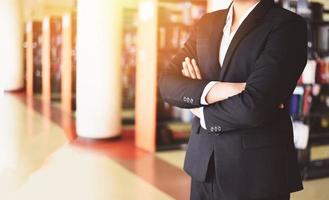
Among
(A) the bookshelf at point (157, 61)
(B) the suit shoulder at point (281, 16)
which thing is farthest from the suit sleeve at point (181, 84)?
(A) the bookshelf at point (157, 61)

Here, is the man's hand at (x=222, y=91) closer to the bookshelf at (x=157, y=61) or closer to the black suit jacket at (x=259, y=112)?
the black suit jacket at (x=259, y=112)

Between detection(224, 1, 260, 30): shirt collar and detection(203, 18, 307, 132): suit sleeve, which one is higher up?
detection(224, 1, 260, 30): shirt collar

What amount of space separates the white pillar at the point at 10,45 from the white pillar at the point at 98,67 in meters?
7.23

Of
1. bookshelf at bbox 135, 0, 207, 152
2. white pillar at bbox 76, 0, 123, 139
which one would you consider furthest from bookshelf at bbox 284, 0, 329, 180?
white pillar at bbox 76, 0, 123, 139

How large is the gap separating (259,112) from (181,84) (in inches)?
13.1

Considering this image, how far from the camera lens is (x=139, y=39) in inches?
220

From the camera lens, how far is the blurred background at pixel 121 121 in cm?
407

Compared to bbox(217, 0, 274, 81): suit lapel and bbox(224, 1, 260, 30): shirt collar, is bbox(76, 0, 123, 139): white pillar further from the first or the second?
bbox(217, 0, 274, 81): suit lapel

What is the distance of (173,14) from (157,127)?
5.31ft

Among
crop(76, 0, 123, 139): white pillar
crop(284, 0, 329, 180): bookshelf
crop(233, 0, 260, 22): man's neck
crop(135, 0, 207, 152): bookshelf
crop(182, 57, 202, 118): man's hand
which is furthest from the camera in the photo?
crop(76, 0, 123, 139): white pillar

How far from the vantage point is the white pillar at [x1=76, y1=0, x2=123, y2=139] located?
581 centimetres

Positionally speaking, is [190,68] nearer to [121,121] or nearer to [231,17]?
[231,17]

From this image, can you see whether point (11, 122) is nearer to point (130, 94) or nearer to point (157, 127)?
point (130, 94)

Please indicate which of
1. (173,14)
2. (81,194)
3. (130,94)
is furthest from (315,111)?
(130,94)
